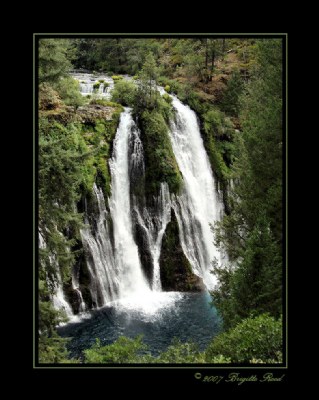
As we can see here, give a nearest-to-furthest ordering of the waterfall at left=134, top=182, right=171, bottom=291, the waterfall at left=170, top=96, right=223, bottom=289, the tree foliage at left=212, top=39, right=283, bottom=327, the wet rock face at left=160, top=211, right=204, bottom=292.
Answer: the tree foliage at left=212, top=39, right=283, bottom=327, the wet rock face at left=160, top=211, right=204, bottom=292, the waterfall at left=134, top=182, right=171, bottom=291, the waterfall at left=170, top=96, right=223, bottom=289

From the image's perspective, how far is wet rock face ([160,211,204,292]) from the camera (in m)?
20.4

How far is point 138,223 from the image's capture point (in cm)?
2106

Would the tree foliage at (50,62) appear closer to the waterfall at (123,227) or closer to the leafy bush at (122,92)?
the waterfall at (123,227)

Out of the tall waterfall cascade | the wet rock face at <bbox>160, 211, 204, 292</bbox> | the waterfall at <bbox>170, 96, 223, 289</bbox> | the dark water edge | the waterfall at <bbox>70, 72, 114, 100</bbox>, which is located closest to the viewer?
the dark water edge

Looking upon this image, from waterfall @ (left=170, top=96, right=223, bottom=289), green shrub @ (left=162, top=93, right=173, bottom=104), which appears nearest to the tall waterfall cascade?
waterfall @ (left=170, top=96, right=223, bottom=289)

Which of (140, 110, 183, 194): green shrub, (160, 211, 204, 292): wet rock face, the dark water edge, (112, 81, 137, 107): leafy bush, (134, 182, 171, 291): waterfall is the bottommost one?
the dark water edge

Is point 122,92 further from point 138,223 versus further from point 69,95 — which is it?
point 138,223

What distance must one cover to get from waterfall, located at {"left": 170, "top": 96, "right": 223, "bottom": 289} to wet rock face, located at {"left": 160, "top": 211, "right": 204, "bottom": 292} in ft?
1.41

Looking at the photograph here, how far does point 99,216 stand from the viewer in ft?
63.7

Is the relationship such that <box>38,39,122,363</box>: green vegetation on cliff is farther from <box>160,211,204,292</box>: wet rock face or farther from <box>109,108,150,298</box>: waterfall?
<box>160,211,204,292</box>: wet rock face

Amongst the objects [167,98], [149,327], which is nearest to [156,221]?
[149,327]

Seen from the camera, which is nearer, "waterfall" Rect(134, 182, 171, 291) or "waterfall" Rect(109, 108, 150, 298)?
"waterfall" Rect(109, 108, 150, 298)

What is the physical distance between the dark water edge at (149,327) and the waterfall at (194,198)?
345 cm
